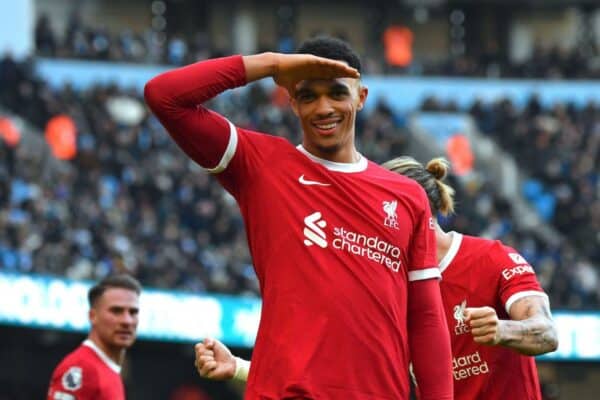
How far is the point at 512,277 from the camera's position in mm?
6027

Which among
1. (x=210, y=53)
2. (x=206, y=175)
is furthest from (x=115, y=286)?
(x=210, y=53)

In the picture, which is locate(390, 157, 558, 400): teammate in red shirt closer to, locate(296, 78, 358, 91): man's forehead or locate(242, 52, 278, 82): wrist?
locate(296, 78, 358, 91): man's forehead

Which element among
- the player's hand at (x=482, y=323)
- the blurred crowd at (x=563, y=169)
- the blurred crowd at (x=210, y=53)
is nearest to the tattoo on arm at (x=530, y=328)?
the player's hand at (x=482, y=323)

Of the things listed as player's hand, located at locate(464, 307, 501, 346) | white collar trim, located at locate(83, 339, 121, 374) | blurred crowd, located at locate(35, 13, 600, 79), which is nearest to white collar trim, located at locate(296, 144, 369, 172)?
player's hand, located at locate(464, 307, 501, 346)

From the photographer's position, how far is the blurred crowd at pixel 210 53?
110 ft

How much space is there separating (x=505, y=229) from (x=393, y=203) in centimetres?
2320

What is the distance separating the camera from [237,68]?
4.85 meters

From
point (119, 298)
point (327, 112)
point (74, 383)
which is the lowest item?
point (74, 383)

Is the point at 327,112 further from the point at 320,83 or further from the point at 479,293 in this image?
the point at 479,293

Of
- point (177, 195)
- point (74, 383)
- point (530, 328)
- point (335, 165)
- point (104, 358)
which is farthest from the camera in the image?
point (177, 195)

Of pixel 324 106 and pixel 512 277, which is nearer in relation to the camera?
pixel 324 106

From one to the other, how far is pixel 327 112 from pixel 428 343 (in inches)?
33.2

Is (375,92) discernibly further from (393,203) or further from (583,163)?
(393,203)

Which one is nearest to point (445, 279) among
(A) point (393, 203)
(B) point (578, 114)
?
(A) point (393, 203)
